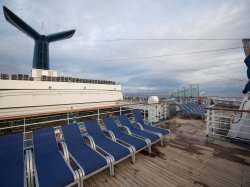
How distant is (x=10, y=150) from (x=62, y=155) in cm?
90

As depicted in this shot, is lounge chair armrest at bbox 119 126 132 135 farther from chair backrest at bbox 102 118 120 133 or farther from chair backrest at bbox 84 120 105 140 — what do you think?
chair backrest at bbox 84 120 105 140

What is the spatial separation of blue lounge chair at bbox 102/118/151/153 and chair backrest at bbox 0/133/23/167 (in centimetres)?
206

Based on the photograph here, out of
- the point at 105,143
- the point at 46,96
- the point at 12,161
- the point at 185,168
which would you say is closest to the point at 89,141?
the point at 105,143

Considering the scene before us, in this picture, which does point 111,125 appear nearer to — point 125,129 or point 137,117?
point 125,129

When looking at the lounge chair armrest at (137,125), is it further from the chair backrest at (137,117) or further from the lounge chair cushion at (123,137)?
the lounge chair cushion at (123,137)

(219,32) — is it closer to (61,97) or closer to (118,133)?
(118,133)

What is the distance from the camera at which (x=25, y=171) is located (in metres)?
2.21

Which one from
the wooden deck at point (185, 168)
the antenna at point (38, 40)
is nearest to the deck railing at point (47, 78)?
the antenna at point (38, 40)

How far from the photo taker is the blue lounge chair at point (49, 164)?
77.1 inches

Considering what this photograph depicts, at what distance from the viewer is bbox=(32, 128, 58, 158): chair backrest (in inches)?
107

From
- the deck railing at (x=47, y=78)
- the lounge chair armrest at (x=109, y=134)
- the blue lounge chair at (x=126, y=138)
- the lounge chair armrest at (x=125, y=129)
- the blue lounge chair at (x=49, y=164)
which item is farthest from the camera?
the deck railing at (x=47, y=78)

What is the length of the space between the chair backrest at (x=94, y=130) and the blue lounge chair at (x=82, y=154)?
35cm

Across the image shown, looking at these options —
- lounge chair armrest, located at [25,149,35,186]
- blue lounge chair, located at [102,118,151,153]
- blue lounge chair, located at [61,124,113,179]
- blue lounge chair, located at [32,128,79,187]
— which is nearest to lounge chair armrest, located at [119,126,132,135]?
blue lounge chair, located at [102,118,151,153]

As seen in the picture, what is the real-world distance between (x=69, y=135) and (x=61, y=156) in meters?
0.61
